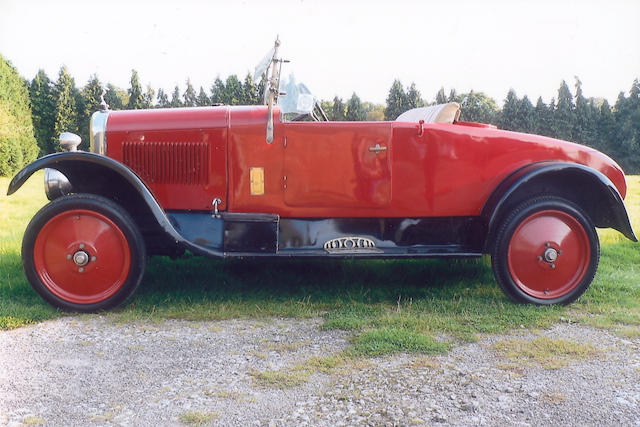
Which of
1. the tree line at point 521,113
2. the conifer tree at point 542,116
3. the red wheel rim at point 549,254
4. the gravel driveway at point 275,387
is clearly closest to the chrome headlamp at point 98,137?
the gravel driveway at point 275,387

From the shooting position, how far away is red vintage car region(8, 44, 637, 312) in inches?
145

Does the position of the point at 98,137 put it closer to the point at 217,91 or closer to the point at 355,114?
the point at 355,114

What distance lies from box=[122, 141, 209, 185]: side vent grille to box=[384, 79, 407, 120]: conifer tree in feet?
13.3

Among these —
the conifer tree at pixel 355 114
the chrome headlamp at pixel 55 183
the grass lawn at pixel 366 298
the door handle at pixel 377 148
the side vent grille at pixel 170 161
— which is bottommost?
the grass lawn at pixel 366 298

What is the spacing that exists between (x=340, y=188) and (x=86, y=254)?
1.81m

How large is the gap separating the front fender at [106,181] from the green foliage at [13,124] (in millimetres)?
12637

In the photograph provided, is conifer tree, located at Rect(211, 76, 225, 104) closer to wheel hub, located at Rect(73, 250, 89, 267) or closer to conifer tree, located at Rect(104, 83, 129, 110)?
wheel hub, located at Rect(73, 250, 89, 267)

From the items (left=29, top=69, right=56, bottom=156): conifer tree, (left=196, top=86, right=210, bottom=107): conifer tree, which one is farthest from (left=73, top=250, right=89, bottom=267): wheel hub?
(left=29, top=69, right=56, bottom=156): conifer tree

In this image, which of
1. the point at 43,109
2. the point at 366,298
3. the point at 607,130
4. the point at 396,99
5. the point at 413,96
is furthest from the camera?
the point at 607,130

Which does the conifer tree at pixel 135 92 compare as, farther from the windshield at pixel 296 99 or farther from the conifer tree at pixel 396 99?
the windshield at pixel 296 99

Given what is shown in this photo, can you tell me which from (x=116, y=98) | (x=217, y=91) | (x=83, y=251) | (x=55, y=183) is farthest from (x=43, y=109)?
(x=83, y=251)

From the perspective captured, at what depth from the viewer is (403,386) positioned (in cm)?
252

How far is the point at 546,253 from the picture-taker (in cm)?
374

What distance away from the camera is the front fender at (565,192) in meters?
3.71
